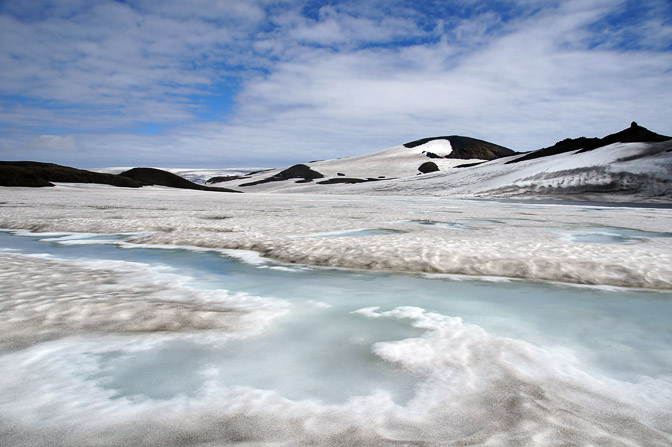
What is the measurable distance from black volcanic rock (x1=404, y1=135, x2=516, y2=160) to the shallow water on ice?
2353 inches

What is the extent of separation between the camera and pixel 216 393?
1.60 m

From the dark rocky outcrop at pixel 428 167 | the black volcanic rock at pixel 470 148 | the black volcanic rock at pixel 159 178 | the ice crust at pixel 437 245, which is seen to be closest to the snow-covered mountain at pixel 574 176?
the black volcanic rock at pixel 159 178

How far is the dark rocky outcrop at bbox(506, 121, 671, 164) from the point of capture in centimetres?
2764

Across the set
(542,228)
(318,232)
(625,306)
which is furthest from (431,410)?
(542,228)

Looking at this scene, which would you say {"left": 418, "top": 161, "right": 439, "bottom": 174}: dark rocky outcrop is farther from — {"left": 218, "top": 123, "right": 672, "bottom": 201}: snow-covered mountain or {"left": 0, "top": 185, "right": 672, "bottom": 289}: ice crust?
{"left": 0, "top": 185, "right": 672, "bottom": 289}: ice crust

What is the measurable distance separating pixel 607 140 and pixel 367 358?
1338 inches

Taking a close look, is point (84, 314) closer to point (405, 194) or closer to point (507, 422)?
point (507, 422)

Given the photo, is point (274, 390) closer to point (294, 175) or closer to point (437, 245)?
point (437, 245)

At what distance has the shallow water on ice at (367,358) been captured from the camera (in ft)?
5.09

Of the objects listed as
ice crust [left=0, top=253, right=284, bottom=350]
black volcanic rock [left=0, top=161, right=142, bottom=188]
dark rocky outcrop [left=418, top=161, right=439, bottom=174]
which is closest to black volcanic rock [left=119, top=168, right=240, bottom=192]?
black volcanic rock [left=0, top=161, right=142, bottom=188]

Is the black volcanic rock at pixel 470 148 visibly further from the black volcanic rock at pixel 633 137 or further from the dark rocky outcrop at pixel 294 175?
the black volcanic rock at pixel 633 137

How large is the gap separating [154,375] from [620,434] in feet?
5.53

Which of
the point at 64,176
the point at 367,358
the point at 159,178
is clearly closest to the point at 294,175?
the point at 159,178

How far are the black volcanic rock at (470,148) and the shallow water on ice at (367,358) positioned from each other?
59773mm
